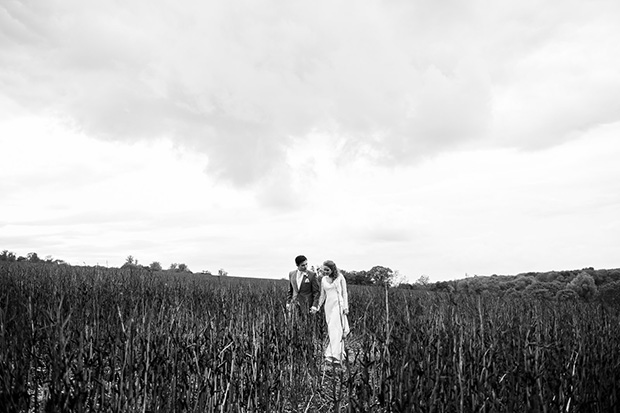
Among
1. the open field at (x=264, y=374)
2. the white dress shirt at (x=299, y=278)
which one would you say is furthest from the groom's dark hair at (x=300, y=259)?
the open field at (x=264, y=374)

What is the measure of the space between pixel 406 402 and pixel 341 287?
3.80 metres

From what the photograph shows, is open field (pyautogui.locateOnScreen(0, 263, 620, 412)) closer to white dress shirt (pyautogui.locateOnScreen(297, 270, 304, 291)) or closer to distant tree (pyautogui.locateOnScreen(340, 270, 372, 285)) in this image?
white dress shirt (pyautogui.locateOnScreen(297, 270, 304, 291))

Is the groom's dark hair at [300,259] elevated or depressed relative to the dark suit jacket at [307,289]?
elevated

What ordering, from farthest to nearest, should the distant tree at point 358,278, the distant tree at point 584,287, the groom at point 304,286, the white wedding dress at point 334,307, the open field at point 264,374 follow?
1. the distant tree at point 358,278
2. the distant tree at point 584,287
3. the groom at point 304,286
4. the white wedding dress at point 334,307
5. the open field at point 264,374

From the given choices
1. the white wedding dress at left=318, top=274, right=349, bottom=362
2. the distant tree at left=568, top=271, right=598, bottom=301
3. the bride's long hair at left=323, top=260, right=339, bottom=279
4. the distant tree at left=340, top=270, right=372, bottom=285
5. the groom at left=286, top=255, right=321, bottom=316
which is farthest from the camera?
the distant tree at left=340, top=270, right=372, bottom=285

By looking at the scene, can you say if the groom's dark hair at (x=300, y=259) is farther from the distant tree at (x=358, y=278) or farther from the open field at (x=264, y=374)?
the distant tree at (x=358, y=278)

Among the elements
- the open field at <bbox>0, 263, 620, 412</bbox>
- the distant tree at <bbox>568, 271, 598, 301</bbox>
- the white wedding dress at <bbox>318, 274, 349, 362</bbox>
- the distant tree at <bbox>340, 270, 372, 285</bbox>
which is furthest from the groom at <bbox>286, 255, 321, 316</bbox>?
the distant tree at <bbox>340, 270, 372, 285</bbox>

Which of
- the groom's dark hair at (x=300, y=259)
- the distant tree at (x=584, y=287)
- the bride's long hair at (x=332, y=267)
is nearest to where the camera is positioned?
the bride's long hair at (x=332, y=267)

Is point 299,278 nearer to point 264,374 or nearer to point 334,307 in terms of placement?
point 334,307

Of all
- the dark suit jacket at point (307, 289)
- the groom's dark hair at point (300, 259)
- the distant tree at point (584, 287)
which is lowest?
the distant tree at point (584, 287)

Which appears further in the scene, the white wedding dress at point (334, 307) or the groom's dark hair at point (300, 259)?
the groom's dark hair at point (300, 259)

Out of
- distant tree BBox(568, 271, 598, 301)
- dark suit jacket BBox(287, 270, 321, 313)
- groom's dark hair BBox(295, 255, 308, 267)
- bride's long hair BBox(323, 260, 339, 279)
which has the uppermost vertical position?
groom's dark hair BBox(295, 255, 308, 267)

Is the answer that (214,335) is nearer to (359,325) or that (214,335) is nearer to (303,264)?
(303,264)

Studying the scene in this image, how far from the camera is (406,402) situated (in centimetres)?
247
